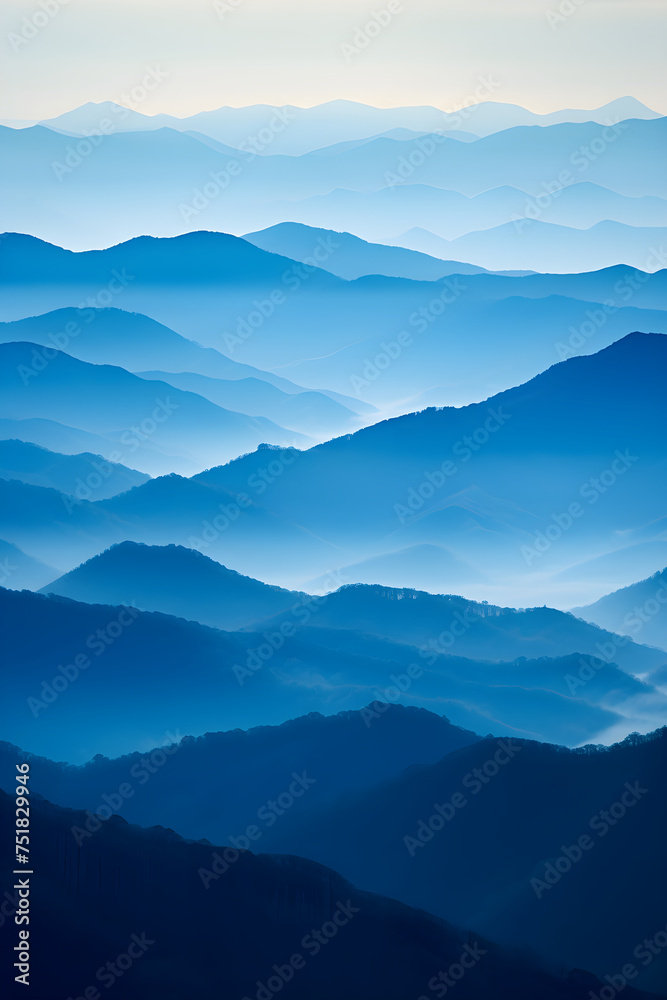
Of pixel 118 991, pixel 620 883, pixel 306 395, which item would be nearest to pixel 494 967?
pixel 620 883

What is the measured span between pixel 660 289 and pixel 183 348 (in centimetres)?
7578

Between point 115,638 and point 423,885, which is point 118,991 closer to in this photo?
point 423,885

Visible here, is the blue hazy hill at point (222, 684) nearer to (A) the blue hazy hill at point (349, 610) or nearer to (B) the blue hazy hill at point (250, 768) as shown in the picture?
(A) the blue hazy hill at point (349, 610)

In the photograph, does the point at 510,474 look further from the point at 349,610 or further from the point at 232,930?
the point at 232,930
